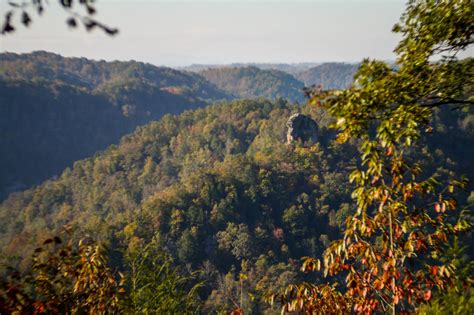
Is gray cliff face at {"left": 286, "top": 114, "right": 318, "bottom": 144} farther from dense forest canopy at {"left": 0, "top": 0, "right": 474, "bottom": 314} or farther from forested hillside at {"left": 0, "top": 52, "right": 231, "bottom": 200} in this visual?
forested hillside at {"left": 0, "top": 52, "right": 231, "bottom": 200}

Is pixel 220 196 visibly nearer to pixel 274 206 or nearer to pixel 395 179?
pixel 274 206

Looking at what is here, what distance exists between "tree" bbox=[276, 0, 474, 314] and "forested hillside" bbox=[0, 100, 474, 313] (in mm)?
31030

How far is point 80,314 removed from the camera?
148 inches

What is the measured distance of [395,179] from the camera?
4.09 metres

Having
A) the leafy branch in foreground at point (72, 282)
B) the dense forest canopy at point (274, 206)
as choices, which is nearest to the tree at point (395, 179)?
the dense forest canopy at point (274, 206)

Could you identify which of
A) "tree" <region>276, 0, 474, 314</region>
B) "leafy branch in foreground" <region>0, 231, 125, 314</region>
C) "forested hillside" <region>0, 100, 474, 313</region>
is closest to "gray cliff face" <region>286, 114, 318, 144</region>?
"forested hillside" <region>0, 100, 474, 313</region>

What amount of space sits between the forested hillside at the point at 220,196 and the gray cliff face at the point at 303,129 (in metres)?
1.57

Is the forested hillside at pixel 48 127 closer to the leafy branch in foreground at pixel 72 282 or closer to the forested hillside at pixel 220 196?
the forested hillside at pixel 220 196

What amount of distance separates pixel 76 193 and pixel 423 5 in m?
112

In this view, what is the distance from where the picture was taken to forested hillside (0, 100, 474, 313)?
5828 centimetres

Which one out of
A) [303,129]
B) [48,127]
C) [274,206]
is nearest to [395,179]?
[274,206]

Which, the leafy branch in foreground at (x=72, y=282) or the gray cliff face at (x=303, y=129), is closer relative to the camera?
the leafy branch in foreground at (x=72, y=282)

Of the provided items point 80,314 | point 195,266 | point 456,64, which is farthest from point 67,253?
point 195,266

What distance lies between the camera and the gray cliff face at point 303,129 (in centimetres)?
8831
